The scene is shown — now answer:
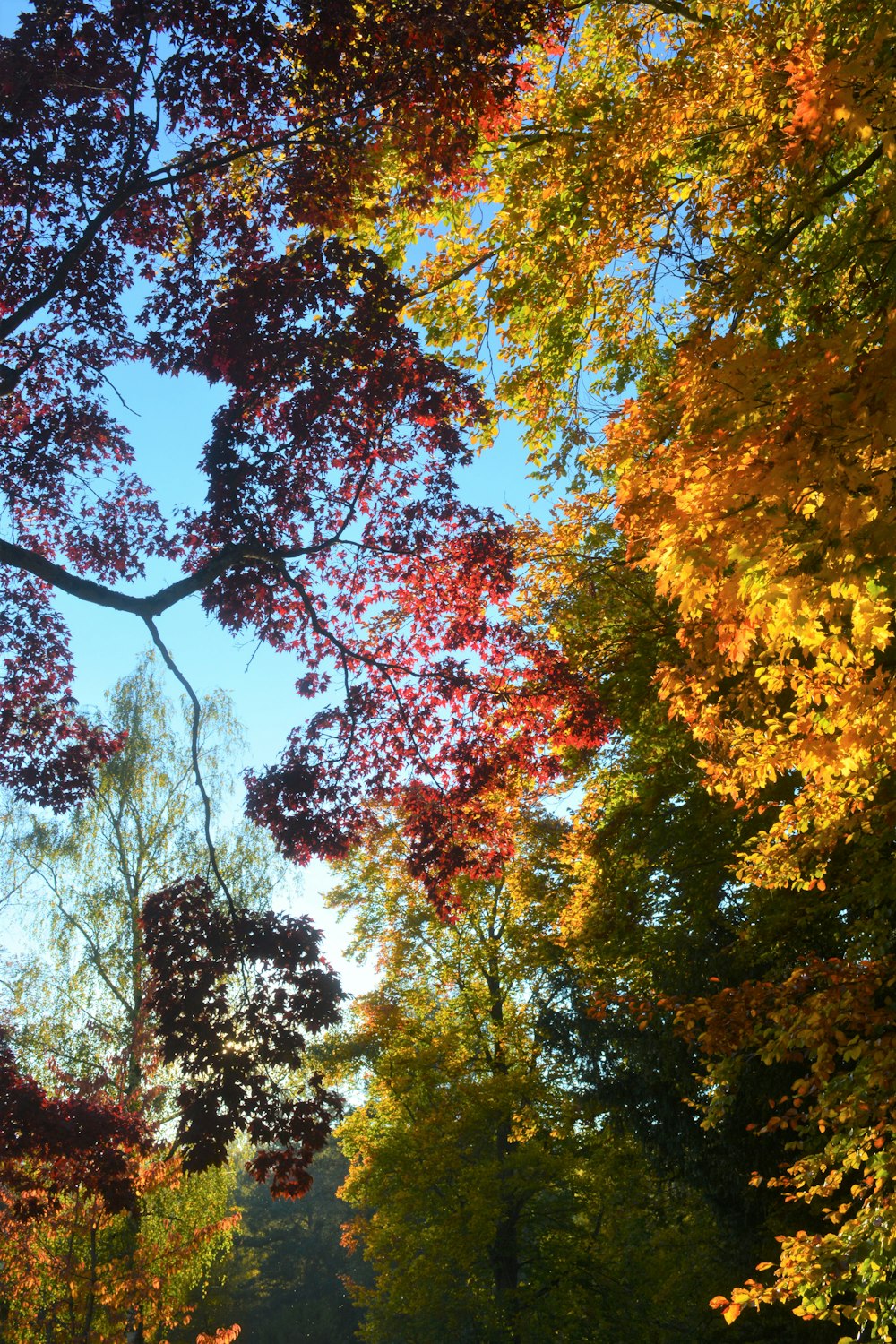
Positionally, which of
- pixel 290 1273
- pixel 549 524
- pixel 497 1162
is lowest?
pixel 290 1273

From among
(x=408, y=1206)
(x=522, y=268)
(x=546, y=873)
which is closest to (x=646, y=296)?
(x=522, y=268)

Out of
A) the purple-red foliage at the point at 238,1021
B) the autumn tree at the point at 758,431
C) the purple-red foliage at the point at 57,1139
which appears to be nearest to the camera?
the autumn tree at the point at 758,431

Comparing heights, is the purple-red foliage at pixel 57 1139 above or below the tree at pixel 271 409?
below

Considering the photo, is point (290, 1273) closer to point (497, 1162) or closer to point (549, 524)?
point (497, 1162)

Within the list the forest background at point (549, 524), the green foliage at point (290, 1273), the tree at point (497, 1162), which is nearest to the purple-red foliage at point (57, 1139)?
the forest background at point (549, 524)

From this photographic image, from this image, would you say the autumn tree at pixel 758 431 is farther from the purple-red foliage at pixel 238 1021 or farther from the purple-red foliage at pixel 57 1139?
the purple-red foliage at pixel 57 1139

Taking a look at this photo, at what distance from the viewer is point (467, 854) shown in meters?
6.75

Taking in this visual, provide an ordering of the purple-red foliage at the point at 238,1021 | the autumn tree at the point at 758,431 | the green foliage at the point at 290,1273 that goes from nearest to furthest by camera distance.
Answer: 1. the autumn tree at the point at 758,431
2. the purple-red foliage at the point at 238,1021
3. the green foliage at the point at 290,1273

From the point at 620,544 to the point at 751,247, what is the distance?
4540 mm

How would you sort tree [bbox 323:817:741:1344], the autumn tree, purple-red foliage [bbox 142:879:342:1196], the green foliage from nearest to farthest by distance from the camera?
1. the autumn tree
2. purple-red foliage [bbox 142:879:342:1196]
3. tree [bbox 323:817:741:1344]
4. the green foliage

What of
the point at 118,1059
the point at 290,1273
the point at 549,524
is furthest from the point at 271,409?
the point at 290,1273

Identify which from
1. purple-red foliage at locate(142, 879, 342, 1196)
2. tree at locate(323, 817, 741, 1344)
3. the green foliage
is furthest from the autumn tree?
the green foliage

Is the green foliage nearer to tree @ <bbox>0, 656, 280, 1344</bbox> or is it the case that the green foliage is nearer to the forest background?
tree @ <bbox>0, 656, 280, 1344</bbox>

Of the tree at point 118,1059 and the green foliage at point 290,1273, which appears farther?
the green foliage at point 290,1273
